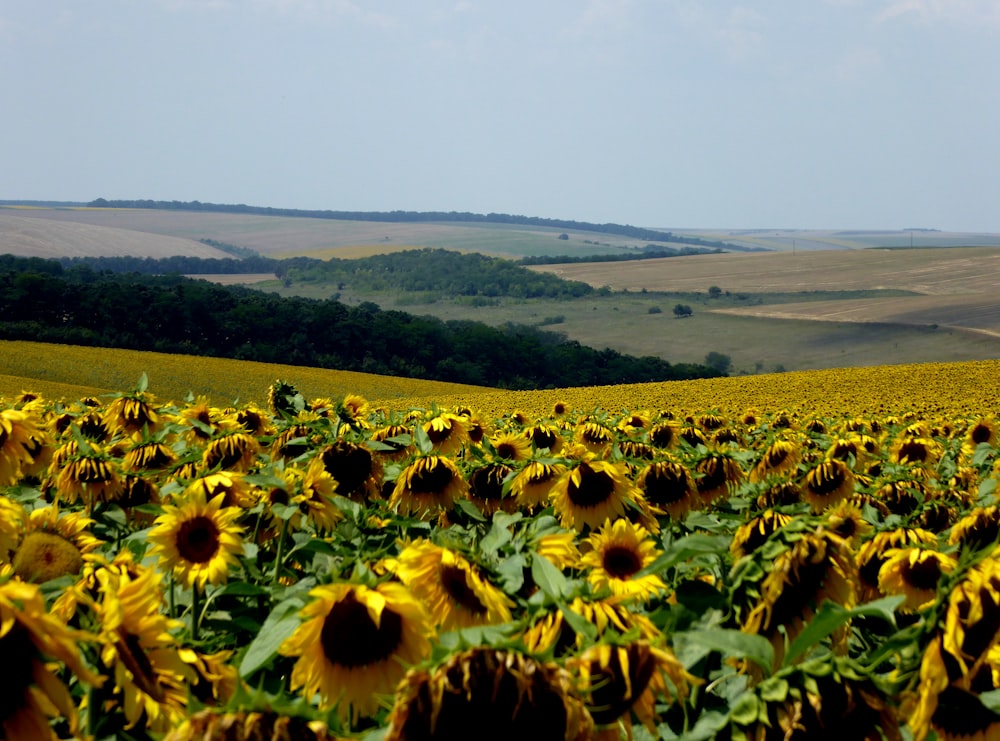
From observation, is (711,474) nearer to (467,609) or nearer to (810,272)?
(467,609)

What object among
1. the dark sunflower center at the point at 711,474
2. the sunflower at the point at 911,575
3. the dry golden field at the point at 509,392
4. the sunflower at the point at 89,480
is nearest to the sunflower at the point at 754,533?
the sunflower at the point at 911,575

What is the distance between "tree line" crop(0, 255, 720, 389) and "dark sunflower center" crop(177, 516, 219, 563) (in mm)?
57515

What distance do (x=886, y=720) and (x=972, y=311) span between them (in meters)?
83.7

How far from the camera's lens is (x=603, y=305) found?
10281cm

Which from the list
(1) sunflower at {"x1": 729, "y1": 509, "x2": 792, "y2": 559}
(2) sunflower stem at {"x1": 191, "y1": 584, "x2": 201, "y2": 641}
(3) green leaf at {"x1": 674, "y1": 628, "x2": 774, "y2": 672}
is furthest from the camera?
A: (1) sunflower at {"x1": 729, "y1": 509, "x2": 792, "y2": 559}

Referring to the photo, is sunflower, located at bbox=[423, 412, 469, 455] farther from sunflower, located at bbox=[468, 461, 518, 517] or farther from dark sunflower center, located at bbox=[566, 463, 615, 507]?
dark sunflower center, located at bbox=[566, 463, 615, 507]

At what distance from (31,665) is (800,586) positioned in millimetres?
1177

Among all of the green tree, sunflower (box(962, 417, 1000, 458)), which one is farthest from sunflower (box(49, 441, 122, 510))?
the green tree

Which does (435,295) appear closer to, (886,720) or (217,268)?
(217,268)

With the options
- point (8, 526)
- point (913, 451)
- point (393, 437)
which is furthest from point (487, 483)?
point (913, 451)

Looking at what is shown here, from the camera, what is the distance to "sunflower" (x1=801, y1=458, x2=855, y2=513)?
4.23m

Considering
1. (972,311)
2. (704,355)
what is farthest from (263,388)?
(972,311)

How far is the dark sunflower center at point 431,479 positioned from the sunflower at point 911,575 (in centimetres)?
150

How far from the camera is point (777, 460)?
488 cm
